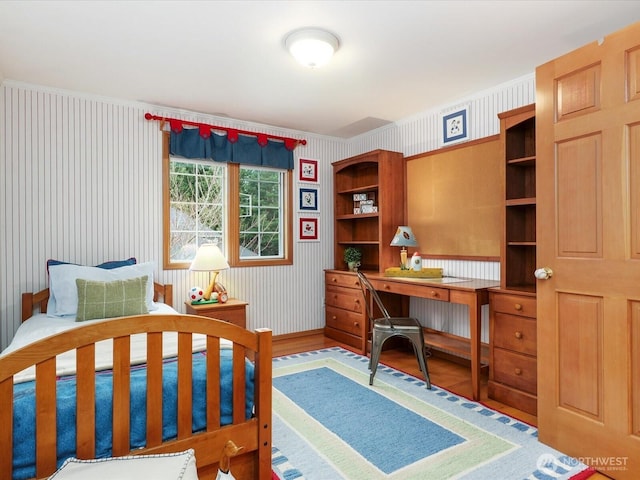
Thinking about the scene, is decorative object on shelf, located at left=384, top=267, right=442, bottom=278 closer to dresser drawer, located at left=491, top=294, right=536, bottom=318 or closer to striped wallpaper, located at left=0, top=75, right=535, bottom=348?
striped wallpaper, located at left=0, top=75, right=535, bottom=348

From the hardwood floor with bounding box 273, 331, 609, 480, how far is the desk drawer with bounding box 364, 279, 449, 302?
2.22 ft

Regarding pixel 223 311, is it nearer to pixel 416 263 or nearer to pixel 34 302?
pixel 34 302

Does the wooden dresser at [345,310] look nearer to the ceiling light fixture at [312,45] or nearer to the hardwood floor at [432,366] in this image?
the hardwood floor at [432,366]

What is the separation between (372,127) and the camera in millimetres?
4426

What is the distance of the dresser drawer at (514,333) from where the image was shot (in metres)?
2.49

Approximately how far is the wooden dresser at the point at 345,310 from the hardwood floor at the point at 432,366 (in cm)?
11

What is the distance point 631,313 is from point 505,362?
1060 mm

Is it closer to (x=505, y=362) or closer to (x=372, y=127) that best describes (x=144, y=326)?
(x=505, y=362)

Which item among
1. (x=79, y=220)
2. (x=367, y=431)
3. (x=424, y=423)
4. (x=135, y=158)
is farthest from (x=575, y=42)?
(x=79, y=220)

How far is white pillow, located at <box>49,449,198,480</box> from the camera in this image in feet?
3.75

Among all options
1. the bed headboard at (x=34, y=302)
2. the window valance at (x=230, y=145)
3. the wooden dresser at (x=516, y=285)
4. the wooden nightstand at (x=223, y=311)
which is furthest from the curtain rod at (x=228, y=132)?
the wooden dresser at (x=516, y=285)

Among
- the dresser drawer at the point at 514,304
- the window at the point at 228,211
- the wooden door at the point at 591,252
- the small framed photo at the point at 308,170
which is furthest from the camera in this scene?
the small framed photo at the point at 308,170

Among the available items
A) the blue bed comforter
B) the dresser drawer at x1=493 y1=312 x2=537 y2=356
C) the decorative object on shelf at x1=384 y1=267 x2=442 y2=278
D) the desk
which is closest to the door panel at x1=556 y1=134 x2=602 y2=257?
the dresser drawer at x1=493 y1=312 x2=537 y2=356

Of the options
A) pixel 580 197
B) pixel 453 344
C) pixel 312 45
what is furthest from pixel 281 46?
pixel 453 344
